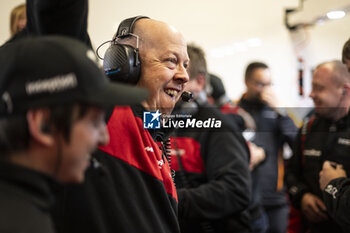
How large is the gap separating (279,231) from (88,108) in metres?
2.66

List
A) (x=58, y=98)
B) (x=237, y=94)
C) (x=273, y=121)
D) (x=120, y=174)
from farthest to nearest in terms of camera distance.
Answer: (x=237, y=94)
(x=273, y=121)
(x=120, y=174)
(x=58, y=98)

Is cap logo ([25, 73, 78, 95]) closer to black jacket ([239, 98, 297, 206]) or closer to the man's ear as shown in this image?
the man's ear

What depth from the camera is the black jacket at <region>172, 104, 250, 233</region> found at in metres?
1.77

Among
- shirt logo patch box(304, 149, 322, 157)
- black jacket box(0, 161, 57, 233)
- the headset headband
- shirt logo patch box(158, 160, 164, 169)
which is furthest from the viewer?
shirt logo patch box(304, 149, 322, 157)

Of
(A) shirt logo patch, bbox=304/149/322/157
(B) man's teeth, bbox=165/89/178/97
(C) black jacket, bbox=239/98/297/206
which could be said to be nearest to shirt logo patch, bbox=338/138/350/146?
(A) shirt logo patch, bbox=304/149/322/157

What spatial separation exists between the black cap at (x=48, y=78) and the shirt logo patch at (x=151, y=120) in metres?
0.48

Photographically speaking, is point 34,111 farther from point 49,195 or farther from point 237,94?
point 237,94

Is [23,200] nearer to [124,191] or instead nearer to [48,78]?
[48,78]

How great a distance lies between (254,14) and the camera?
297 cm

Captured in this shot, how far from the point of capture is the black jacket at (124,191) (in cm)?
93

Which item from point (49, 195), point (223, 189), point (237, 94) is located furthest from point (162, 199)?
point (237, 94)

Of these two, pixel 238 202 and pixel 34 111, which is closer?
pixel 34 111

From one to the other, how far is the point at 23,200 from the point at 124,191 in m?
0.38

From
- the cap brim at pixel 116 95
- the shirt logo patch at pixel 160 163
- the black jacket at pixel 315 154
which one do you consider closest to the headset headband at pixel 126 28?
the shirt logo patch at pixel 160 163
